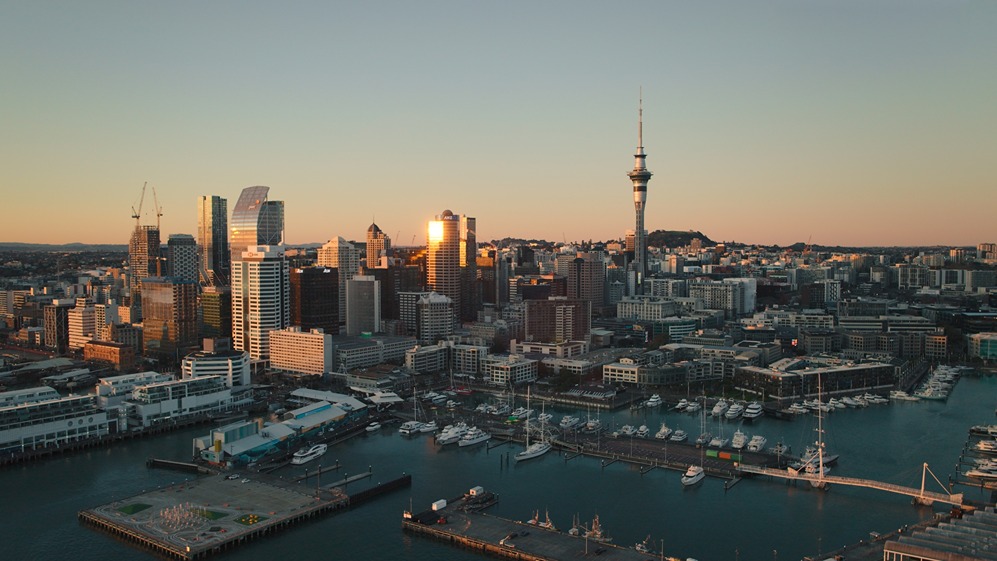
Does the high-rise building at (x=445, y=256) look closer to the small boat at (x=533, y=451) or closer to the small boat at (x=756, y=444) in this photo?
the small boat at (x=533, y=451)

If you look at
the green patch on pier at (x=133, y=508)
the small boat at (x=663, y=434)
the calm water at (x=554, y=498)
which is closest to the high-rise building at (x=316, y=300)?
the calm water at (x=554, y=498)

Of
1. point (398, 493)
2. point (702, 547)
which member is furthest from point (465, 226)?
point (702, 547)

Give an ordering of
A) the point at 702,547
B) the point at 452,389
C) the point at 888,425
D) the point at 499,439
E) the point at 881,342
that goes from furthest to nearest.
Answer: the point at 881,342, the point at 452,389, the point at 888,425, the point at 499,439, the point at 702,547

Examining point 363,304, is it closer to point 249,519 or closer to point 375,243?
point 375,243

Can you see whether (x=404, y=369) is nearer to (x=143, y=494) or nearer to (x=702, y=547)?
(x=143, y=494)

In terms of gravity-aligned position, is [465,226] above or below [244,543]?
above

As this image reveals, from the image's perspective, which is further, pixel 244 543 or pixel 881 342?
pixel 881 342
